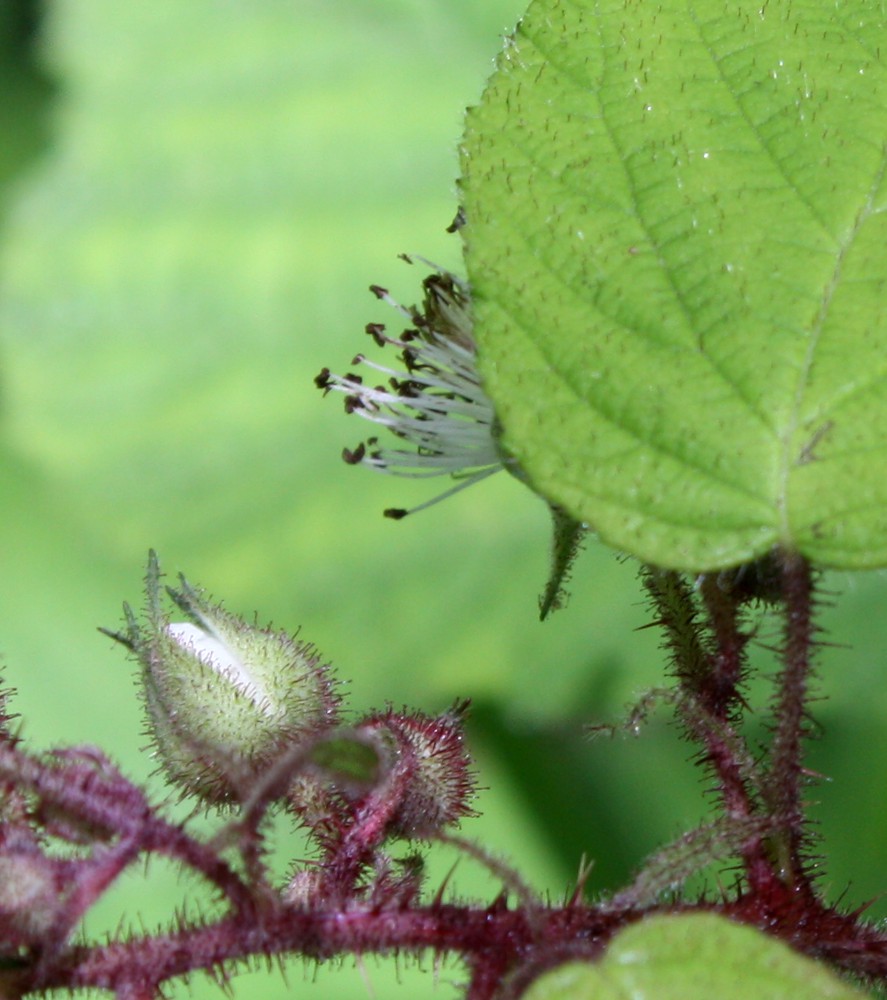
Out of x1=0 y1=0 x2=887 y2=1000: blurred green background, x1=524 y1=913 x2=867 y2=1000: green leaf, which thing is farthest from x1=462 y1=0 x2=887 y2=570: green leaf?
x1=0 y1=0 x2=887 y2=1000: blurred green background

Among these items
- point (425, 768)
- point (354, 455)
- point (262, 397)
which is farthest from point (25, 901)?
point (262, 397)

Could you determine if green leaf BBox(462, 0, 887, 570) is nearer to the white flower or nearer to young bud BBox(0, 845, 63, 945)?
the white flower

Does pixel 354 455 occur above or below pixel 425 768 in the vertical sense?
above

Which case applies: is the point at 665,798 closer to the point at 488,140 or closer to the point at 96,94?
the point at 488,140

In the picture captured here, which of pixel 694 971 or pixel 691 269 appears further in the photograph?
pixel 691 269

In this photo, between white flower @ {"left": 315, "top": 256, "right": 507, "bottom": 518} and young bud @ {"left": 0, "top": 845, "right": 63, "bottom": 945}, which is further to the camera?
white flower @ {"left": 315, "top": 256, "right": 507, "bottom": 518}

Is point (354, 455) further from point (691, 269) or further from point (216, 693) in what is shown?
point (691, 269)
